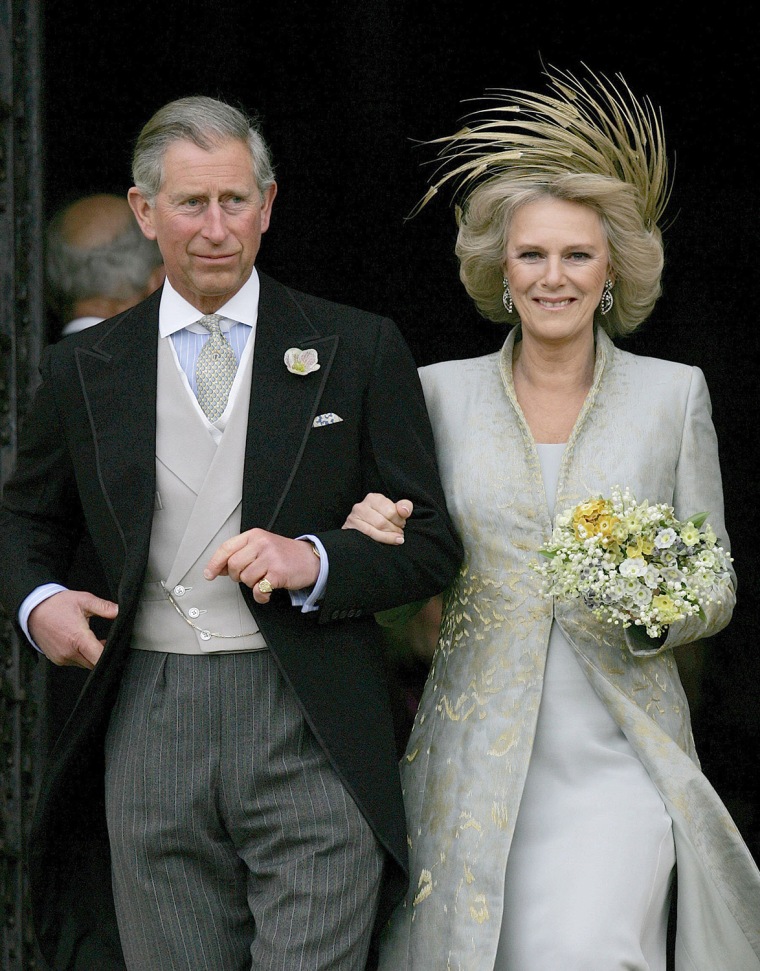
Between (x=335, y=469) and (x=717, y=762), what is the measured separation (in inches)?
109

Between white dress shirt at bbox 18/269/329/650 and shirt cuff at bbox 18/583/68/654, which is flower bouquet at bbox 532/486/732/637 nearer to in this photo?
white dress shirt at bbox 18/269/329/650

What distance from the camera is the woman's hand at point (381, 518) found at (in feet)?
9.66

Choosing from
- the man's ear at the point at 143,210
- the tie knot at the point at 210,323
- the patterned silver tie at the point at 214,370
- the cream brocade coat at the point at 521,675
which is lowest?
the cream brocade coat at the point at 521,675

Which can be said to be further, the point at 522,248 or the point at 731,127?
the point at 731,127

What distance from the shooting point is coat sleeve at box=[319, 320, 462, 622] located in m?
2.91

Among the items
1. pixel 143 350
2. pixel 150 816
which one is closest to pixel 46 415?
pixel 143 350

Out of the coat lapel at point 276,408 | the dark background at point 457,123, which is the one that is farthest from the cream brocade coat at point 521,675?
the dark background at point 457,123

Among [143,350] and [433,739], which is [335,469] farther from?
[433,739]

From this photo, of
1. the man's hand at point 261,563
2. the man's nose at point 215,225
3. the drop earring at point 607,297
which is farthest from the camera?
the drop earring at point 607,297

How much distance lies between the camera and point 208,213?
9.81ft

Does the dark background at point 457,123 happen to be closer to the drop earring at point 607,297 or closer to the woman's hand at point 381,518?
the drop earring at point 607,297

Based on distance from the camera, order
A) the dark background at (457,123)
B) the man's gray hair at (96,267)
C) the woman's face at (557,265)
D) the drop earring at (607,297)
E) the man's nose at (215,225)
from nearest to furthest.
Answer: the man's nose at (215,225) → the woman's face at (557,265) → the drop earring at (607,297) → the man's gray hair at (96,267) → the dark background at (457,123)

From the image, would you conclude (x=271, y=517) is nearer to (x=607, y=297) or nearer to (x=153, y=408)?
(x=153, y=408)

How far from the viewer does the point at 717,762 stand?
209 inches
